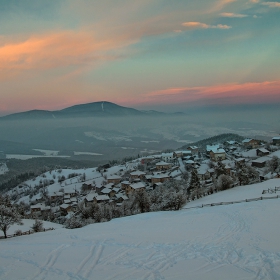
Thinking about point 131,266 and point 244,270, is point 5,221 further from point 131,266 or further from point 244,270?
point 244,270

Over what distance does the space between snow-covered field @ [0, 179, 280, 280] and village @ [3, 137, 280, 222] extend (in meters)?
23.3

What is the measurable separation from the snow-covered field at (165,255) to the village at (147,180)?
2326cm

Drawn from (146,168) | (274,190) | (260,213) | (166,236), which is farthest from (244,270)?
(146,168)

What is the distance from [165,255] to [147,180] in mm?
63036

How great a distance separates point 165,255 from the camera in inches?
502

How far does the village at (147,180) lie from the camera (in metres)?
50.8

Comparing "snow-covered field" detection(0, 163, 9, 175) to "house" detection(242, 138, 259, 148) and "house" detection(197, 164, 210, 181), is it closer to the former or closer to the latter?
"house" detection(197, 164, 210, 181)

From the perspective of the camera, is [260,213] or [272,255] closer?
[272,255]

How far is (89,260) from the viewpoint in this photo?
12.9m

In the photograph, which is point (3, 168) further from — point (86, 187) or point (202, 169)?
point (202, 169)

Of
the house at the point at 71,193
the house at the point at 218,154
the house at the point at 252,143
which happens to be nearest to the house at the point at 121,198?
the house at the point at 71,193

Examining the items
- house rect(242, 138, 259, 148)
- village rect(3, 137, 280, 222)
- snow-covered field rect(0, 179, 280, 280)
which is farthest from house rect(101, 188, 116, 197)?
house rect(242, 138, 259, 148)

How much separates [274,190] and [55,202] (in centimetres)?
5875

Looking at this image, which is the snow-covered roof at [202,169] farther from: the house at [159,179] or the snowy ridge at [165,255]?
the snowy ridge at [165,255]
